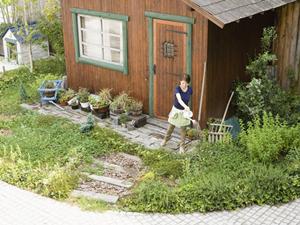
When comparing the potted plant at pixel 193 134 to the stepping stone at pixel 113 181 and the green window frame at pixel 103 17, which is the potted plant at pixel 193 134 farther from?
the green window frame at pixel 103 17

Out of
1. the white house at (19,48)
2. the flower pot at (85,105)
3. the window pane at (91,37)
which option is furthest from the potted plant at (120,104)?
the white house at (19,48)

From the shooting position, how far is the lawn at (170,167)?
8.48m

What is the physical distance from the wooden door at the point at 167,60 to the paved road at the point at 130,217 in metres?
3.98

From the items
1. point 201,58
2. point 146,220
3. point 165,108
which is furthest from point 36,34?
point 146,220

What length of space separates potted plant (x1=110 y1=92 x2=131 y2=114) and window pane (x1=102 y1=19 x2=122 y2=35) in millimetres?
1679

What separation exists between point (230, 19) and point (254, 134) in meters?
2.36

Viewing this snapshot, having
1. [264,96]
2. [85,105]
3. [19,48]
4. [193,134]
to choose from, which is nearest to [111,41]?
[85,105]

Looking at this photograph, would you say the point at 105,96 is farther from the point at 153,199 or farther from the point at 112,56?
the point at 153,199

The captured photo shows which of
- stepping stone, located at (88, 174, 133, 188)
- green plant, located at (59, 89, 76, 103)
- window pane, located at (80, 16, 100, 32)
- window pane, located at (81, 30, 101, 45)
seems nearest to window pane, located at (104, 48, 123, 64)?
window pane, located at (81, 30, 101, 45)

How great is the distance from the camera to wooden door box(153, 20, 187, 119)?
1100cm

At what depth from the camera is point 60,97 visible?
13.5 m

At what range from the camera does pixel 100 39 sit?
12.9 meters

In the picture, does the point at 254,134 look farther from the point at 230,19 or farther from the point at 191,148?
the point at 230,19

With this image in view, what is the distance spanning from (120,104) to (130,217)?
439 cm
